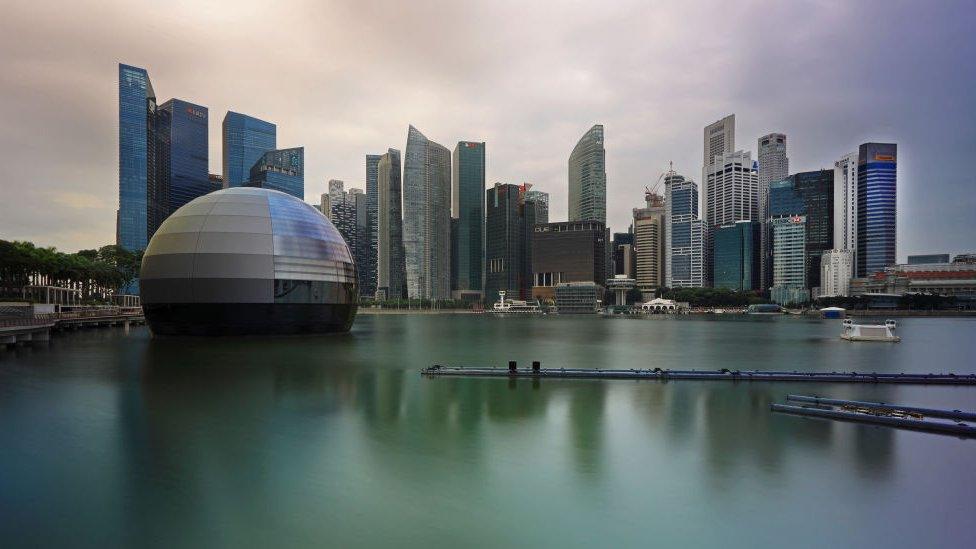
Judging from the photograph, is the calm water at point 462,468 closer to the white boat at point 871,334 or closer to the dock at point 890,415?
the dock at point 890,415

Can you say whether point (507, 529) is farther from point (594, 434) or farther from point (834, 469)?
point (834, 469)

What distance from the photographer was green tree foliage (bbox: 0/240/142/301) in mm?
78250

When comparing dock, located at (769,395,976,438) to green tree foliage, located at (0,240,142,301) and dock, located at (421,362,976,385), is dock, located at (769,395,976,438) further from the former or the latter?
green tree foliage, located at (0,240,142,301)

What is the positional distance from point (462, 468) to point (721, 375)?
2006 centimetres

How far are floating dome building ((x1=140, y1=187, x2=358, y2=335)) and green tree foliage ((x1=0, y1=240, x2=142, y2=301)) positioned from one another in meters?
47.1

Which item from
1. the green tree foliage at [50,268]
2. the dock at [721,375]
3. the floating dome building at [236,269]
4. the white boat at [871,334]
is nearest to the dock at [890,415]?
the dock at [721,375]

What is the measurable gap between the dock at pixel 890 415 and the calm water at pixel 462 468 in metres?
0.84

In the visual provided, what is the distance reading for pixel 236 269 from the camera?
48.1m

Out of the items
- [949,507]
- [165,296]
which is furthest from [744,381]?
[165,296]

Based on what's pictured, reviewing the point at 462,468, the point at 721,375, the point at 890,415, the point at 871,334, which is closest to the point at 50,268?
the point at 462,468

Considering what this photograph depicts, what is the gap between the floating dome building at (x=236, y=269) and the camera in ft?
158

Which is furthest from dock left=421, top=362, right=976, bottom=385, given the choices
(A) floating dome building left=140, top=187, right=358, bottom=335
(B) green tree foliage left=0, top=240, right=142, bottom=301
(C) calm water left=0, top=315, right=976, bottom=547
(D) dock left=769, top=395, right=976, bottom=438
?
(B) green tree foliage left=0, top=240, right=142, bottom=301

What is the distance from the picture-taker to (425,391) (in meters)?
23.5

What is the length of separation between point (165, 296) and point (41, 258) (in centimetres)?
5349
